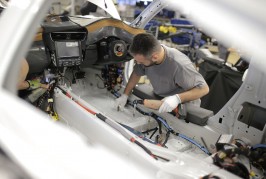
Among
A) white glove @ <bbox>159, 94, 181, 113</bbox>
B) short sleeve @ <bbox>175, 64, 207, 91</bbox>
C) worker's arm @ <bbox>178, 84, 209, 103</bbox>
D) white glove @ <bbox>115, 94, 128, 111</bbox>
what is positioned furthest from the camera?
white glove @ <bbox>115, 94, 128, 111</bbox>

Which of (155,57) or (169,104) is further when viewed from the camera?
(155,57)

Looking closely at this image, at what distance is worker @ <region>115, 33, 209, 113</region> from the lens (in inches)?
96.7

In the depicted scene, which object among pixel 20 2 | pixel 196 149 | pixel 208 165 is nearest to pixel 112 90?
pixel 196 149

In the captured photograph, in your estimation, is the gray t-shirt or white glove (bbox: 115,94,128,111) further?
white glove (bbox: 115,94,128,111)

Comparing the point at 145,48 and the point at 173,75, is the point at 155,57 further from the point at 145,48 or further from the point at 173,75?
the point at 173,75

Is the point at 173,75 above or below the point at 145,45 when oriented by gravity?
below

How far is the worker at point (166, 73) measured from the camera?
2457 millimetres

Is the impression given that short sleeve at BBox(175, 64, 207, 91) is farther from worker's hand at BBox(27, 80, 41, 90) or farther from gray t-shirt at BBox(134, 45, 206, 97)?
worker's hand at BBox(27, 80, 41, 90)

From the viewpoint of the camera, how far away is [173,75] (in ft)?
8.87

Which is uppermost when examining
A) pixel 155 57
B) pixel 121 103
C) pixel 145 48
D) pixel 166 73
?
pixel 145 48

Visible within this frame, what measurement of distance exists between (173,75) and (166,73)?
0.09m

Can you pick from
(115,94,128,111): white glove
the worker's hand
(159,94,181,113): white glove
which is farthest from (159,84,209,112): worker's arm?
the worker's hand

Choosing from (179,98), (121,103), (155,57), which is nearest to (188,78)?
(179,98)

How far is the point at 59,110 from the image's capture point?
245 cm
